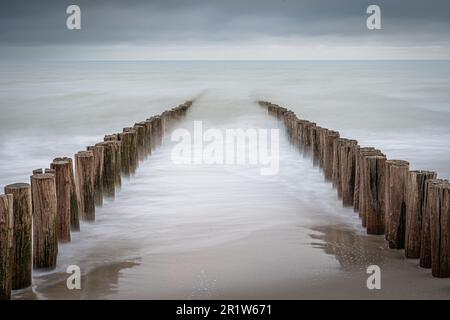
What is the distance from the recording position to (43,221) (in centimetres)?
375

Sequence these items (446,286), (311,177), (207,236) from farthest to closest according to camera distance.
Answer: (311,177) → (207,236) → (446,286)

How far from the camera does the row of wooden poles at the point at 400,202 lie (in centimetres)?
351

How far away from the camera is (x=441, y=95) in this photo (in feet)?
98.0

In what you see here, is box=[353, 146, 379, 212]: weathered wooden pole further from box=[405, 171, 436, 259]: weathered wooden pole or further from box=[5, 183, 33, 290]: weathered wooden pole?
box=[5, 183, 33, 290]: weathered wooden pole

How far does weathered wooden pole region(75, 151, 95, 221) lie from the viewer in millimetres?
4969

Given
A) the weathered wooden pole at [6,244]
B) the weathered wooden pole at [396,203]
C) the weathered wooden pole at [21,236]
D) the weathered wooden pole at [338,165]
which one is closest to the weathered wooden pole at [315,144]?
the weathered wooden pole at [338,165]

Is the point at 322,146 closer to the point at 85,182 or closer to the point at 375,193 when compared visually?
the point at 375,193

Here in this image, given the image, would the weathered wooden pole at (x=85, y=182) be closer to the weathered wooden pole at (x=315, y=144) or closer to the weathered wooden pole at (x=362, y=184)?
the weathered wooden pole at (x=362, y=184)

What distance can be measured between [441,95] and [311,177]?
1000 inches

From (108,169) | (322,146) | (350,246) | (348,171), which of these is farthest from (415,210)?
(322,146)

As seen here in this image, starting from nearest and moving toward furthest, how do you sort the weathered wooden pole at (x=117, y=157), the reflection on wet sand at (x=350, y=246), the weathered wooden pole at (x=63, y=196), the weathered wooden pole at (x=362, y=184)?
the reflection on wet sand at (x=350, y=246), the weathered wooden pole at (x=63, y=196), the weathered wooden pole at (x=362, y=184), the weathered wooden pole at (x=117, y=157)

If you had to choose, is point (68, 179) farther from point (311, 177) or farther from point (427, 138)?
point (427, 138)

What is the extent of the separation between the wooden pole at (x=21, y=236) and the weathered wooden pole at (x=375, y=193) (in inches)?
108

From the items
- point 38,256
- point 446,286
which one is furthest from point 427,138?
point 38,256
